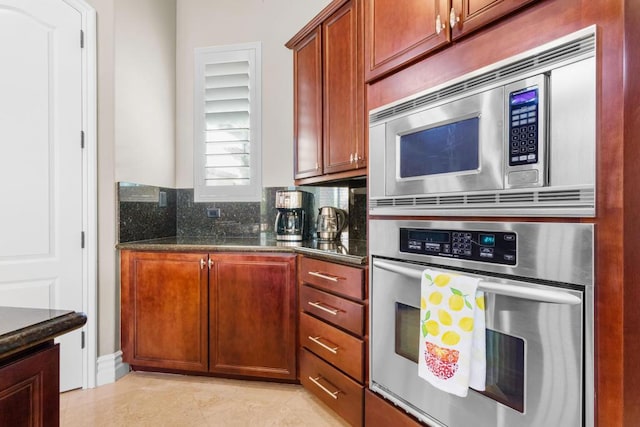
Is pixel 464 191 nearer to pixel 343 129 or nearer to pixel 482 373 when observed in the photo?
pixel 482 373

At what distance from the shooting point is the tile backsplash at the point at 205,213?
259 cm

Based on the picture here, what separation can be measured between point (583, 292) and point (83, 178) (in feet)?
8.49

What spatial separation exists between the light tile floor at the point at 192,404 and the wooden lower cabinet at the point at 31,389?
146 centimetres

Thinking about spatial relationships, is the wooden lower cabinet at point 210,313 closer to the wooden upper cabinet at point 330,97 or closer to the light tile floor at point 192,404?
the light tile floor at point 192,404

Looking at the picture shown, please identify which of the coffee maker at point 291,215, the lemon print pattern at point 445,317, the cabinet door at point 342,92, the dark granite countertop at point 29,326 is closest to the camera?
the dark granite countertop at point 29,326

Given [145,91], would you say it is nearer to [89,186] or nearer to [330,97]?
[89,186]

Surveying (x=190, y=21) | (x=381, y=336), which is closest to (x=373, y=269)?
(x=381, y=336)

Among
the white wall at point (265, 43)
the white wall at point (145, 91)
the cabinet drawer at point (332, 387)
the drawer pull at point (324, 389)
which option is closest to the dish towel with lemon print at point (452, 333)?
the cabinet drawer at point (332, 387)

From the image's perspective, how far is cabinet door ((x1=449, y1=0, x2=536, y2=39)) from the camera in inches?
42.8

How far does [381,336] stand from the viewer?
1.56m

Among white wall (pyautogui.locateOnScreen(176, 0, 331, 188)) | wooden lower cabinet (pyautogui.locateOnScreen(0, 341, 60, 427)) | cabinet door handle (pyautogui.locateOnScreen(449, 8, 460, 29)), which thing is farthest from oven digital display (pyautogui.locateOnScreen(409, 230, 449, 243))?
white wall (pyautogui.locateOnScreen(176, 0, 331, 188))

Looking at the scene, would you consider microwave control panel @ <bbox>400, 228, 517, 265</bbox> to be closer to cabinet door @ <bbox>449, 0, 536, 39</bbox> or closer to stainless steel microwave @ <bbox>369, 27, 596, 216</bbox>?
stainless steel microwave @ <bbox>369, 27, 596, 216</bbox>

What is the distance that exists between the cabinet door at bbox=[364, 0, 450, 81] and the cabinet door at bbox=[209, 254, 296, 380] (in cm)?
122

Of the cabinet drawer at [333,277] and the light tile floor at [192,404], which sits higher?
the cabinet drawer at [333,277]
